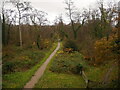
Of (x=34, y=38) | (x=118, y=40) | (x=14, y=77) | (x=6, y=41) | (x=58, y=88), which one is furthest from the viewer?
(x=34, y=38)

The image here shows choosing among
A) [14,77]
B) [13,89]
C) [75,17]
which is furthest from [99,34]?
[13,89]

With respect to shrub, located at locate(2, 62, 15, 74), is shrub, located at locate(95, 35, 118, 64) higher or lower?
higher

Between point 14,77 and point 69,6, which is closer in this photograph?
point 14,77

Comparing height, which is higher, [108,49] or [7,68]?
[108,49]

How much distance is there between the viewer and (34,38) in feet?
110

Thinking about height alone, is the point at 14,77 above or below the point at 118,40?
below

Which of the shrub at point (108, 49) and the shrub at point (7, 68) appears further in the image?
the shrub at point (7, 68)

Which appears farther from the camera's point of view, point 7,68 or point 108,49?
point 7,68

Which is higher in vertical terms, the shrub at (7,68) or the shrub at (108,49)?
the shrub at (108,49)

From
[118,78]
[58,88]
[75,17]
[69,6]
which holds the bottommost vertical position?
[58,88]

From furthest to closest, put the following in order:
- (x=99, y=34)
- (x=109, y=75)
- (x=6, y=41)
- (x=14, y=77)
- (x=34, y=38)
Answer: (x=34, y=38) → (x=99, y=34) → (x=6, y=41) → (x=14, y=77) → (x=109, y=75)

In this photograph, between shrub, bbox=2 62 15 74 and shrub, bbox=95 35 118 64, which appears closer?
shrub, bbox=95 35 118 64

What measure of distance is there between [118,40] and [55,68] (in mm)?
10823

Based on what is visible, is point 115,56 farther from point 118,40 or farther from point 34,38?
point 34,38
